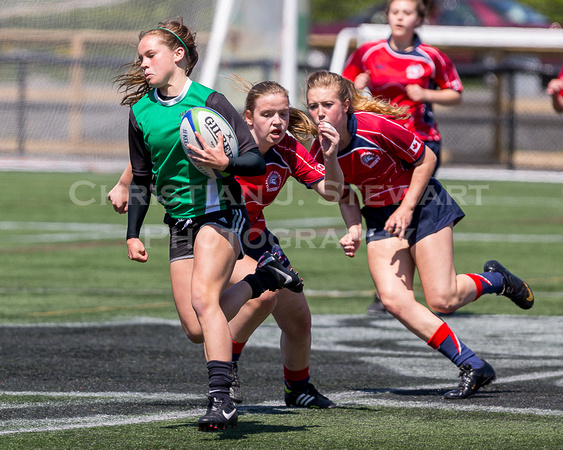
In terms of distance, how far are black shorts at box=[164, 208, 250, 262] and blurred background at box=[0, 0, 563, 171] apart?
12167mm

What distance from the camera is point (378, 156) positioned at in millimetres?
6098

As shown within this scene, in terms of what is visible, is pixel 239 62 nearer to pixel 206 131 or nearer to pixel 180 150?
pixel 180 150

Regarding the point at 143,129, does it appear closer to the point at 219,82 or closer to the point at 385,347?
the point at 385,347

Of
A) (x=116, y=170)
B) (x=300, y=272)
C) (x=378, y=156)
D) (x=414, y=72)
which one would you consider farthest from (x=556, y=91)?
(x=116, y=170)

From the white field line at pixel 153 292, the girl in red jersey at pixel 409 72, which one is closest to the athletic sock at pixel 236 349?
the girl in red jersey at pixel 409 72

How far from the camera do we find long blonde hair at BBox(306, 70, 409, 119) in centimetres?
579

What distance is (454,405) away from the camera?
Answer: 5512 millimetres

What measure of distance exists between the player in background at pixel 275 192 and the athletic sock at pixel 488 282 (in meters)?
1.24

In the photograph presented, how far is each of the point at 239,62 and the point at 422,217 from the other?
13340mm

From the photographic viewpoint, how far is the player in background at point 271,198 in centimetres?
550

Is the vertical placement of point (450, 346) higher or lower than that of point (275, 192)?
lower

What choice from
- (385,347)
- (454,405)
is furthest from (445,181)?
(454,405)

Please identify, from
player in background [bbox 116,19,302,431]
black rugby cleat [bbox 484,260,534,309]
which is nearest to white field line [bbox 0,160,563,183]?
black rugby cleat [bbox 484,260,534,309]

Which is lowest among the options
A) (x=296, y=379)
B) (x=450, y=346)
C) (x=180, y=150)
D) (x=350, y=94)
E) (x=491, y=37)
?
(x=296, y=379)
